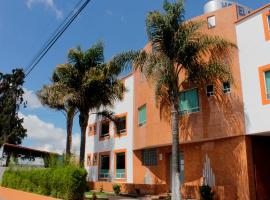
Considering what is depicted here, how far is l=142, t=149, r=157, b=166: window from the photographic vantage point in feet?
75.3

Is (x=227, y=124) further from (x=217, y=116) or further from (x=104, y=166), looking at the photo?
(x=104, y=166)

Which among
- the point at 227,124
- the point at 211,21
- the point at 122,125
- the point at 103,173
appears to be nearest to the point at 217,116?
the point at 227,124

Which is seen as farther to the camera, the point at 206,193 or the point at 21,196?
the point at 21,196

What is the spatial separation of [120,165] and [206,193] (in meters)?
11.9

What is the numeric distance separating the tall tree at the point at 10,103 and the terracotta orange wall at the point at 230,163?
89.7 ft

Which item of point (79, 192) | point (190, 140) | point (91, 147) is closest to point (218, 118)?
point (190, 140)

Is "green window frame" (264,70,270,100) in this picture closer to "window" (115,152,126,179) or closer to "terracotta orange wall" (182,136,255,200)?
"terracotta orange wall" (182,136,255,200)

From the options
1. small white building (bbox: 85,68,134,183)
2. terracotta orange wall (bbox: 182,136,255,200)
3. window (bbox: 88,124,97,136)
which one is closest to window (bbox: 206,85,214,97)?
terracotta orange wall (bbox: 182,136,255,200)

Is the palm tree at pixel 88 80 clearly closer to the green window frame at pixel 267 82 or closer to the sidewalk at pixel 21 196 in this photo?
the sidewalk at pixel 21 196

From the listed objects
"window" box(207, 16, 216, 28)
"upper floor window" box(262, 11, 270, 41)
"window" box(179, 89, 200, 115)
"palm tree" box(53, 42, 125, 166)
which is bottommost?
"window" box(179, 89, 200, 115)

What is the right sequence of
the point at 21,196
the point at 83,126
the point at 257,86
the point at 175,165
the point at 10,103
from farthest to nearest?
the point at 10,103 → the point at 83,126 → the point at 21,196 → the point at 257,86 → the point at 175,165

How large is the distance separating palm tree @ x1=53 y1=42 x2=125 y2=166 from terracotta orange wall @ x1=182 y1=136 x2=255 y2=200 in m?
6.35

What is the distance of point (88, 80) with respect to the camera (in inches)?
729

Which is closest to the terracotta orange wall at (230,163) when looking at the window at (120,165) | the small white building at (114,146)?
the small white building at (114,146)
